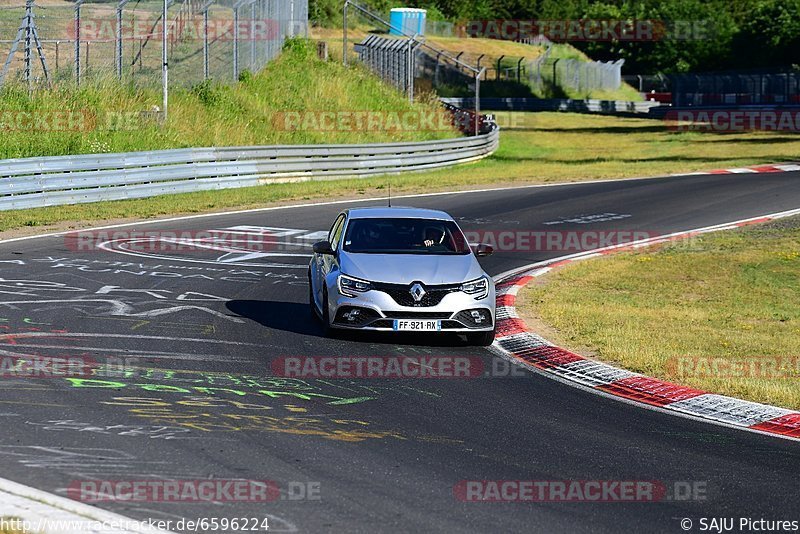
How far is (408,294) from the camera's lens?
1279cm

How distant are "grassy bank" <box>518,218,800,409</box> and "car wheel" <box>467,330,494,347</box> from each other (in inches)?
37.4

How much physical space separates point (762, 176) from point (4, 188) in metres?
21.4

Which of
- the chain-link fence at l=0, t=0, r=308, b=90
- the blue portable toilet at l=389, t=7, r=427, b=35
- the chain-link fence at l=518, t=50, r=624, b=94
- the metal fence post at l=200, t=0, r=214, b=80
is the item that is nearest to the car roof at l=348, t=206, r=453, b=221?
the chain-link fence at l=0, t=0, r=308, b=90

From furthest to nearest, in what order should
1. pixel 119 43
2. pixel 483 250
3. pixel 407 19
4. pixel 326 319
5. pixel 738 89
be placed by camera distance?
pixel 407 19, pixel 738 89, pixel 119 43, pixel 483 250, pixel 326 319

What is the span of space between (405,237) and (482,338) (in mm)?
1760

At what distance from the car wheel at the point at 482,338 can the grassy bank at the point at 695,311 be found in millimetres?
951

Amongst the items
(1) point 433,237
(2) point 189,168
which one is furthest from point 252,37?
(1) point 433,237

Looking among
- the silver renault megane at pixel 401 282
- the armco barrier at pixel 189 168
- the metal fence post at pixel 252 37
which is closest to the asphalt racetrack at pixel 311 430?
the silver renault megane at pixel 401 282

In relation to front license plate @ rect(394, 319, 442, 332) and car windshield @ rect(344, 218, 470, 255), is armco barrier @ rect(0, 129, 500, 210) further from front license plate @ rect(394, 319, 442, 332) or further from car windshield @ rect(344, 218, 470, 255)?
front license plate @ rect(394, 319, 442, 332)

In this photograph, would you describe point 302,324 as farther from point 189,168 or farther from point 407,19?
point 407,19

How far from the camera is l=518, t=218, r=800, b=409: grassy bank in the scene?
1228cm

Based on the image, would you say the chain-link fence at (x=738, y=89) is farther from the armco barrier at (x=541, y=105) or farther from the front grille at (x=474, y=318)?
the front grille at (x=474, y=318)

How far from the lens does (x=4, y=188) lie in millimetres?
23797

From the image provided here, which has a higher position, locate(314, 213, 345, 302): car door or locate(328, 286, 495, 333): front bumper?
locate(314, 213, 345, 302): car door
